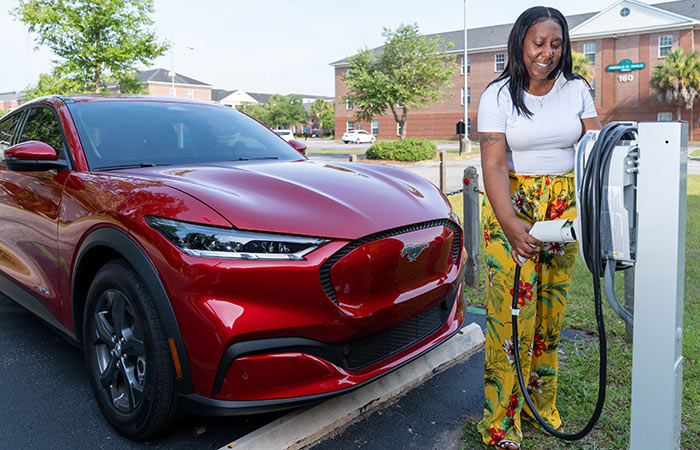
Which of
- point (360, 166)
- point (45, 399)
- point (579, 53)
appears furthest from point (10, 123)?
point (579, 53)

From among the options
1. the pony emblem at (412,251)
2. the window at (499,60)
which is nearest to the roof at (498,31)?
the window at (499,60)

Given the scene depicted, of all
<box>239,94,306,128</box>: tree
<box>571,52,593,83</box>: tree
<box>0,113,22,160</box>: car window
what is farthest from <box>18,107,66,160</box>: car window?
<box>239,94,306,128</box>: tree

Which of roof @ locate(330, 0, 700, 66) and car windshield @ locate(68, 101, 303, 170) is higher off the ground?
roof @ locate(330, 0, 700, 66)

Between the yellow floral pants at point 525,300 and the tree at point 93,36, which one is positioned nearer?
the yellow floral pants at point 525,300

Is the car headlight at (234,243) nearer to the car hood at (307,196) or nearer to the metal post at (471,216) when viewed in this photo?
the car hood at (307,196)

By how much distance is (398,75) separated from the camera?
33906 millimetres

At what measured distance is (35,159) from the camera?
10.2ft

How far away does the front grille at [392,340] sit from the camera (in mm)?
2393

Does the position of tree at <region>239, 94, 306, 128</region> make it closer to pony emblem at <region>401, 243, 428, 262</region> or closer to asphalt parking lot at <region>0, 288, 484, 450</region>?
asphalt parking lot at <region>0, 288, 484, 450</region>

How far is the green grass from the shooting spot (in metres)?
2.64

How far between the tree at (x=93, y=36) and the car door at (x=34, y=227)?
64.8 ft

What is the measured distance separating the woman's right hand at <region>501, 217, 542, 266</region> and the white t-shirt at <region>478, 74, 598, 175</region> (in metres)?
0.33

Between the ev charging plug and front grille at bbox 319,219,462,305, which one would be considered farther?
front grille at bbox 319,219,462,305

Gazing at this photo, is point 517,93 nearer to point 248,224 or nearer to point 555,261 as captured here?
point 555,261
